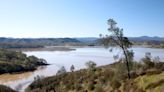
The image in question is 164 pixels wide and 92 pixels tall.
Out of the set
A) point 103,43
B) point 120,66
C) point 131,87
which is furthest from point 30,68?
point 131,87

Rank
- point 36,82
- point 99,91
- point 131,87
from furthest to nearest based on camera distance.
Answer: point 36,82
point 99,91
point 131,87

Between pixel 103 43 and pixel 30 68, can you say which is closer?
pixel 103 43

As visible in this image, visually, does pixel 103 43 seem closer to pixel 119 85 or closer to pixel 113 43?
pixel 113 43

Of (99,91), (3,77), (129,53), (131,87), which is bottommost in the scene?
(3,77)

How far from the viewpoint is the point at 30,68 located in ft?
587

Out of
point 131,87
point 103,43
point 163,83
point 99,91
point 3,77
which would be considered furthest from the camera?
point 3,77

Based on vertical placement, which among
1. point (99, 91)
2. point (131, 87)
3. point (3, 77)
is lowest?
point (3, 77)

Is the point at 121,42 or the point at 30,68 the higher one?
the point at 121,42

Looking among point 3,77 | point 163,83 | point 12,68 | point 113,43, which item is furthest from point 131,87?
point 12,68

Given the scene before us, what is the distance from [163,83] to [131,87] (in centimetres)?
442

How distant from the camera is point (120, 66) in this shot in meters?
55.1

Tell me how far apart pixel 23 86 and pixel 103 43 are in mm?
82482

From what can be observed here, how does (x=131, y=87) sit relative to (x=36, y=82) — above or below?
above

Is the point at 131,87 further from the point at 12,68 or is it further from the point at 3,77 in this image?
the point at 12,68
